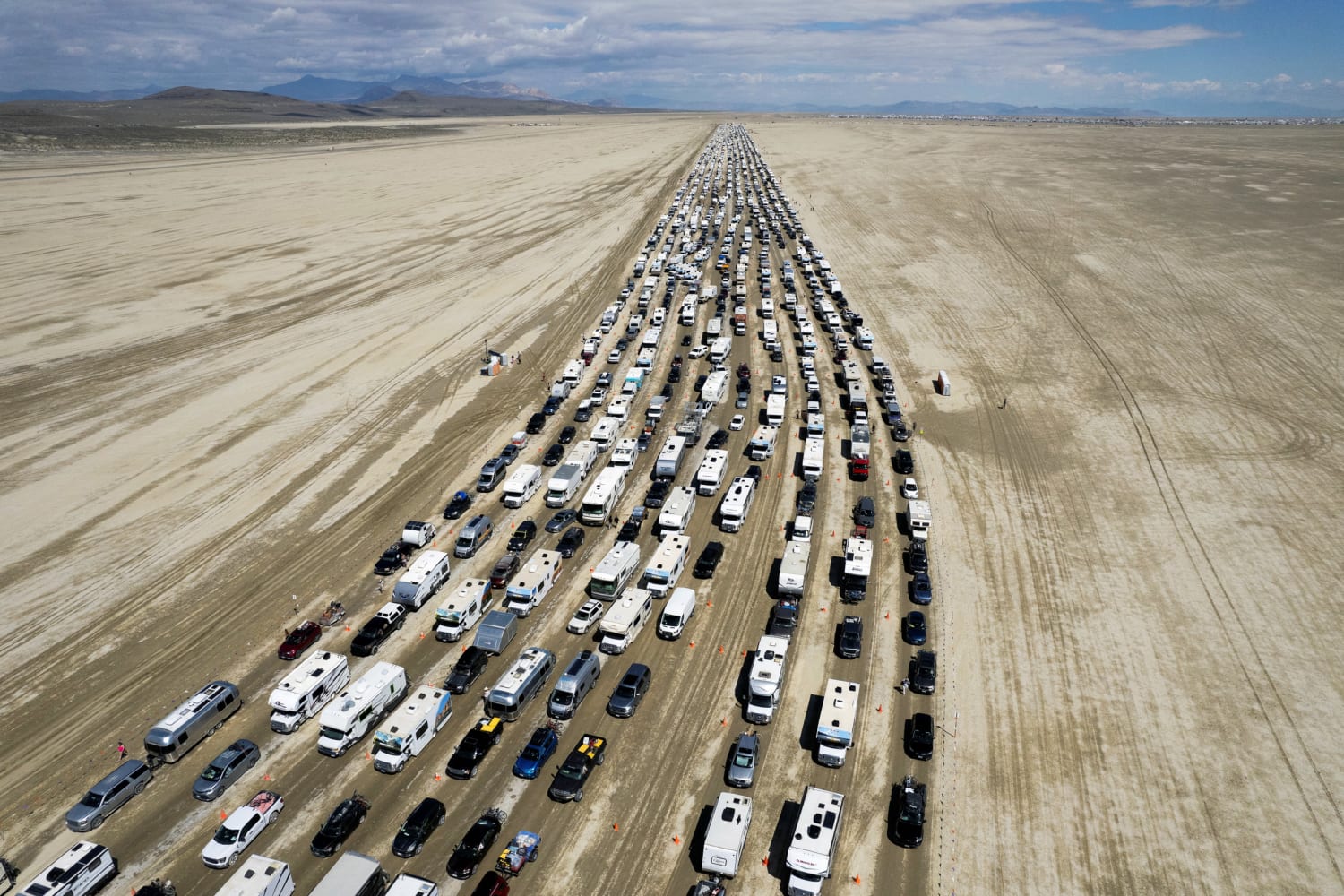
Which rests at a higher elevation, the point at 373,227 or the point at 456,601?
the point at 373,227

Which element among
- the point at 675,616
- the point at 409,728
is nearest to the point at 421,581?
the point at 409,728

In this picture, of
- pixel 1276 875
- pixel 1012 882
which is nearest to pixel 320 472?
pixel 1012 882

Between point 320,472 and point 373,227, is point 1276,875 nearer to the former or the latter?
point 320,472

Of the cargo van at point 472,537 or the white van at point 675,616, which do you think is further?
the cargo van at point 472,537

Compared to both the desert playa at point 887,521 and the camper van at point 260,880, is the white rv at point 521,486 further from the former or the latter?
the camper van at point 260,880

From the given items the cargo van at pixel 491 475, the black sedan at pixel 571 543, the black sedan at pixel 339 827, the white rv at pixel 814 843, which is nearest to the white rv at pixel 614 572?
the black sedan at pixel 571 543

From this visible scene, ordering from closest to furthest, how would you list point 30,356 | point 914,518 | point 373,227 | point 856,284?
point 914,518 → point 30,356 → point 856,284 → point 373,227

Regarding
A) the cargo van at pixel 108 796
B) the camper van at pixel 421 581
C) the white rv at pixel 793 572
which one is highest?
the white rv at pixel 793 572
